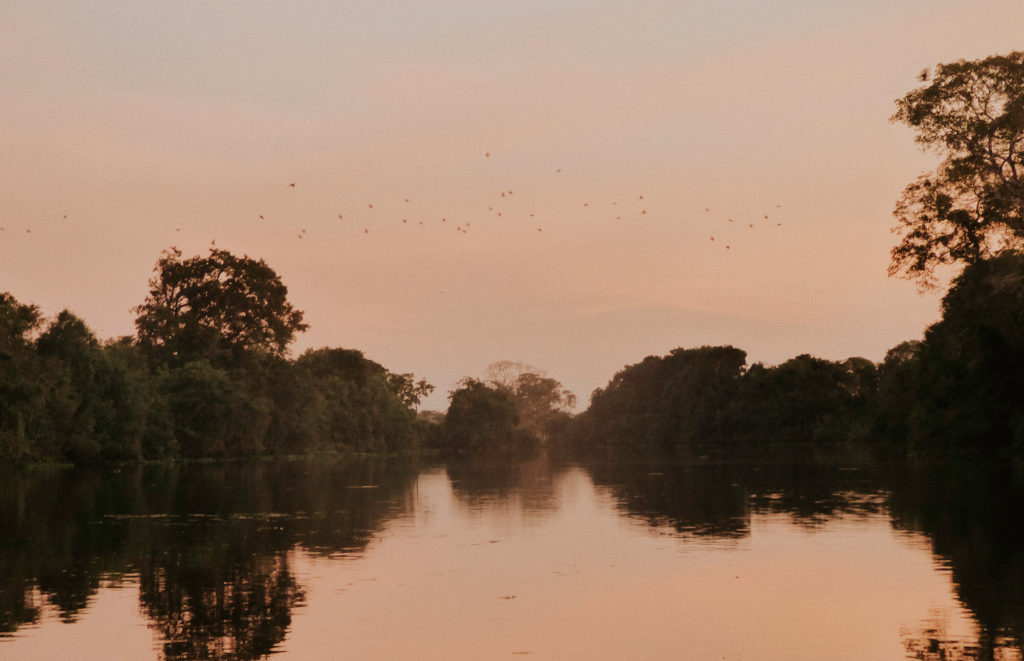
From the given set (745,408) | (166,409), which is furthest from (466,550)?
(745,408)

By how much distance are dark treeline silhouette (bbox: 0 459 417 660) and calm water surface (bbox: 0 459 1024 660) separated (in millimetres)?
88

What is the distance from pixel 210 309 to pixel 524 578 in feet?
332

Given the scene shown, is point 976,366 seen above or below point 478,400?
below

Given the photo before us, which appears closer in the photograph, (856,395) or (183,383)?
(183,383)

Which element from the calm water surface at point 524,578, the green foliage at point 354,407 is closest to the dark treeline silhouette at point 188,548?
the calm water surface at point 524,578

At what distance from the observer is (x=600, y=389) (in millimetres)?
199875

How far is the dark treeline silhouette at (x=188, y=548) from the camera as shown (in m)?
17.5

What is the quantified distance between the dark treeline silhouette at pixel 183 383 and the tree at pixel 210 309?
108 millimetres

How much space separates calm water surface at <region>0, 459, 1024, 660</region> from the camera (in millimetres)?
15742

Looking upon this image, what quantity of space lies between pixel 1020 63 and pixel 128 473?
6092 cm

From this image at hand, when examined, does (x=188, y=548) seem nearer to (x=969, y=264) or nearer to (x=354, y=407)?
(x=969, y=264)

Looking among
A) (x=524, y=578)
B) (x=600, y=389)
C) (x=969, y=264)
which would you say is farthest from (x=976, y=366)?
(x=600, y=389)

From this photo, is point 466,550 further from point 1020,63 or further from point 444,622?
point 1020,63

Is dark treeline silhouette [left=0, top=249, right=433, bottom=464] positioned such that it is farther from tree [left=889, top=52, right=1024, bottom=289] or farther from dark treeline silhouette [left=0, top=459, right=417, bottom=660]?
tree [left=889, top=52, right=1024, bottom=289]
